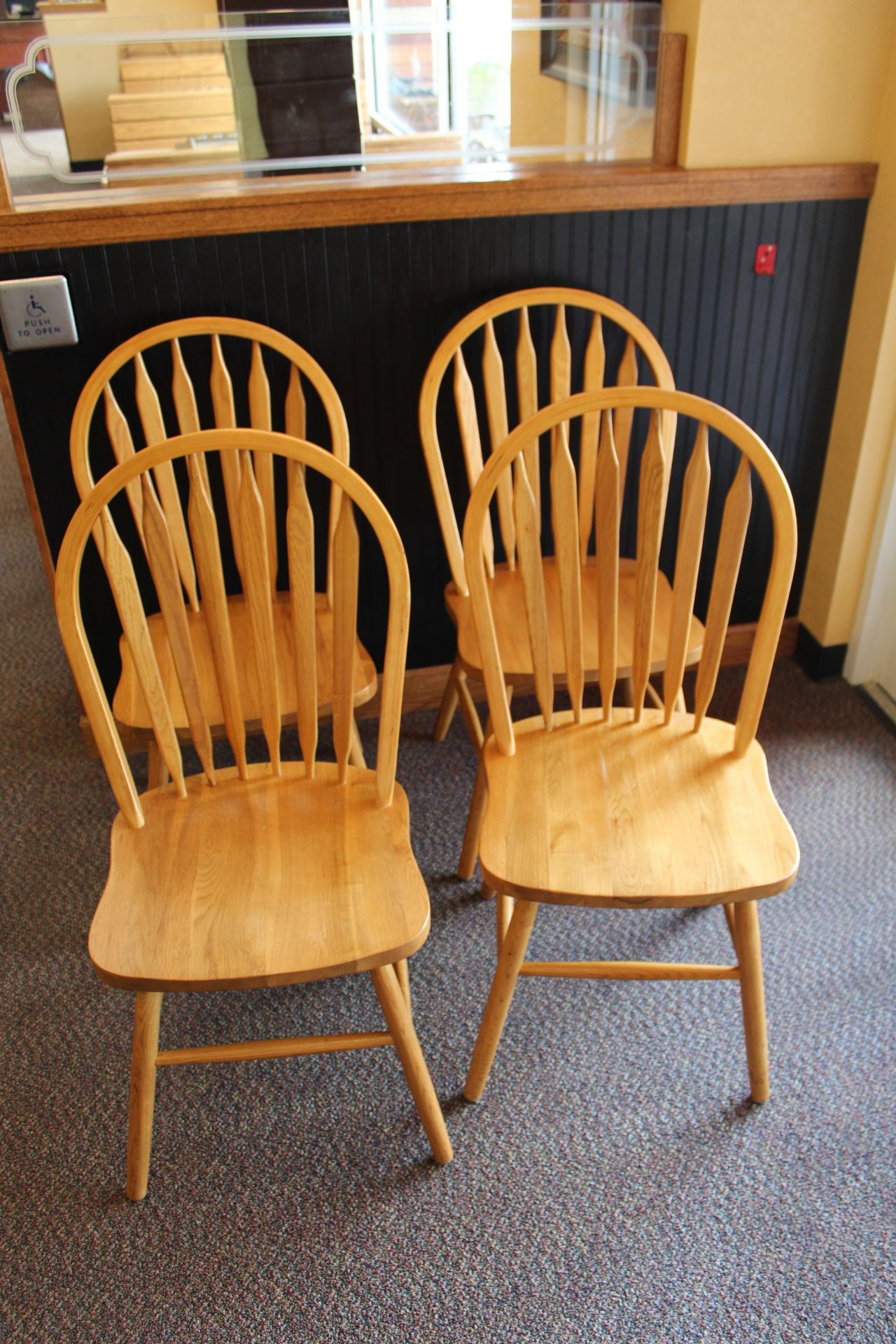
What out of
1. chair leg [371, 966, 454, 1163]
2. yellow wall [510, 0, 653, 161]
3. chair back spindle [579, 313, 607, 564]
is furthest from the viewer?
yellow wall [510, 0, 653, 161]

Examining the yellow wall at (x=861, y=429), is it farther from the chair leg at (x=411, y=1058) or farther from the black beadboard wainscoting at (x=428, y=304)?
the chair leg at (x=411, y=1058)

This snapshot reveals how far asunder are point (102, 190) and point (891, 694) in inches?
75.7

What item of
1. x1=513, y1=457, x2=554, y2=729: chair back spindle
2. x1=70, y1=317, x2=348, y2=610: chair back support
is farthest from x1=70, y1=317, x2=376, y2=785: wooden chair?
x1=513, y1=457, x2=554, y2=729: chair back spindle

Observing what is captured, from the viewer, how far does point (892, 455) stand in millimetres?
2148

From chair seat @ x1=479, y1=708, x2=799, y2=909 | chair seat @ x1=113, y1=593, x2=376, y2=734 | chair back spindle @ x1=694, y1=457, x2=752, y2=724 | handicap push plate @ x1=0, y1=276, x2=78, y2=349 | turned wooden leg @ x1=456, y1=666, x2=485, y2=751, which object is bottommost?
turned wooden leg @ x1=456, y1=666, x2=485, y2=751

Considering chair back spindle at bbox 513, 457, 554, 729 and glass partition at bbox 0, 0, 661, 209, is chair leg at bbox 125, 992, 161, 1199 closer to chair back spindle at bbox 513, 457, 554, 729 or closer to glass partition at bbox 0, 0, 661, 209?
chair back spindle at bbox 513, 457, 554, 729

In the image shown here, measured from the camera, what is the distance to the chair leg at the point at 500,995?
1410 mm

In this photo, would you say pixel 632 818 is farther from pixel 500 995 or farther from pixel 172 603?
pixel 172 603

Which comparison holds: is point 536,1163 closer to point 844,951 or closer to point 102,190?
point 844,951

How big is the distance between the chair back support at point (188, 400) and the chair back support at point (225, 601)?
0.28 m

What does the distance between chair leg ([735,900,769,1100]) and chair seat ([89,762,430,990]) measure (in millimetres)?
456

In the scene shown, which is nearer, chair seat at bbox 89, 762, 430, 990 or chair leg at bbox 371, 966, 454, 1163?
chair seat at bbox 89, 762, 430, 990

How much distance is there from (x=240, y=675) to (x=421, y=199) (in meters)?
0.91

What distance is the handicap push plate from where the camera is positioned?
1.74 metres
